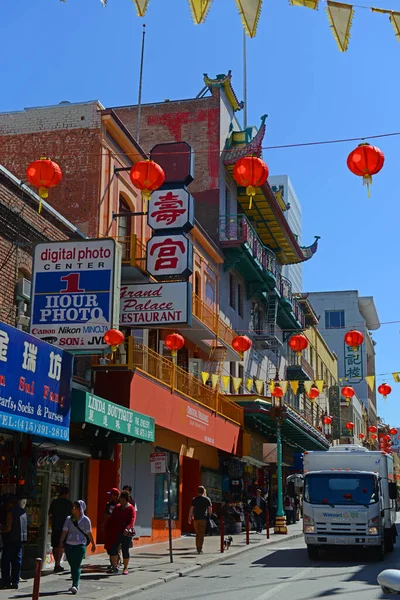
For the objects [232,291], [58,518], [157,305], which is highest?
[232,291]

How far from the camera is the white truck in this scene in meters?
18.5

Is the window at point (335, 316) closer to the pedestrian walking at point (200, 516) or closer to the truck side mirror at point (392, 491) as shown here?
the truck side mirror at point (392, 491)

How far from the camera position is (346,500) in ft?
62.2

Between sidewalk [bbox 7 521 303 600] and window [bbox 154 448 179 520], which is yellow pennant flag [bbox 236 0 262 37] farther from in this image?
window [bbox 154 448 179 520]

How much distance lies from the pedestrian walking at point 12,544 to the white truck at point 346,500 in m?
7.43

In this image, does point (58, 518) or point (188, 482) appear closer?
point (58, 518)

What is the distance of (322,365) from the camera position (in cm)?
6228

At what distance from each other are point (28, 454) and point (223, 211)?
823 inches

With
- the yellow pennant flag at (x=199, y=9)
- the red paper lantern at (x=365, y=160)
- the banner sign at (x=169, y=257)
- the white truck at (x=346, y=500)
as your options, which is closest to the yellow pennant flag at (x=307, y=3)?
the yellow pennant flag at (x=199, y=9)

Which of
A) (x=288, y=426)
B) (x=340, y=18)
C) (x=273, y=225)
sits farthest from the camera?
(x=273, y=225)

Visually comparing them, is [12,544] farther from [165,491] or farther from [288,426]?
[288,426]

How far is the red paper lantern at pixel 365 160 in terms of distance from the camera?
1284cm

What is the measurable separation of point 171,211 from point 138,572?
34.4ft

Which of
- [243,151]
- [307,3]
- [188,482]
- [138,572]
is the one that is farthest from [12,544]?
[243,151]
